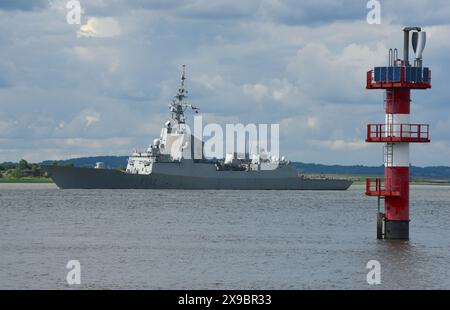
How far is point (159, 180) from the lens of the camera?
104 m

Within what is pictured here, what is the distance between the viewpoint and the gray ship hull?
102750 millimetres

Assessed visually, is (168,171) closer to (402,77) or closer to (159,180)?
(159,180)

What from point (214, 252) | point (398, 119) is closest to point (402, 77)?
point (398, 119)

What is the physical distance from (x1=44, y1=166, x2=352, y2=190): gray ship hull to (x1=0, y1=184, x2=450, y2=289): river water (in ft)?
147

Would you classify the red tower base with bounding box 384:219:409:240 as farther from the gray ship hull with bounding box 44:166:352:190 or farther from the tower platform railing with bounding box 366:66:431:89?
the gray ship hull with bounding box 44:166:352:190

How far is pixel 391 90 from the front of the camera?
1316 inches

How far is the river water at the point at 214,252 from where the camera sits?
27.5m

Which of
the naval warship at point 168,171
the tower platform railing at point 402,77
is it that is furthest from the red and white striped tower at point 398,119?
the naval warship at point 168,171

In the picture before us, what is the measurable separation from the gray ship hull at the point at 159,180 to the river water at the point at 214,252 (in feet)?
147

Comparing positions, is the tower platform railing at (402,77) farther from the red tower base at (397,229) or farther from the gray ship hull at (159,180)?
the gray ship hull at (159,180)

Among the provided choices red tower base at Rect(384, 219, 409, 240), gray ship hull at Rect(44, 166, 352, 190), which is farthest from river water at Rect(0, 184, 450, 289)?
gray ship hull at Rect(44, 166, 352, 190)
